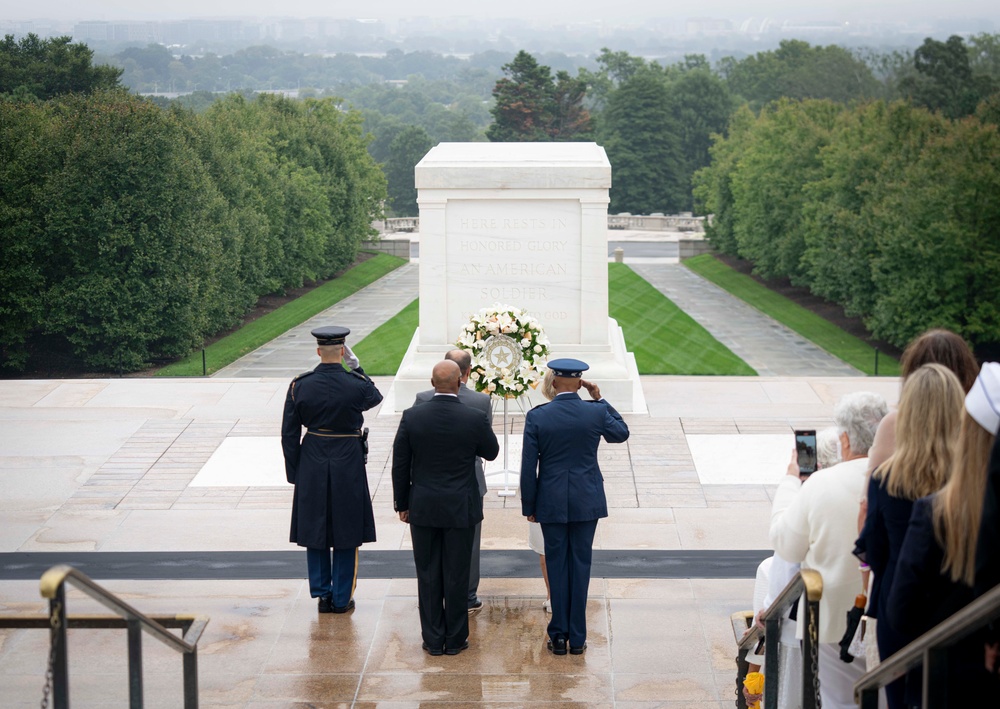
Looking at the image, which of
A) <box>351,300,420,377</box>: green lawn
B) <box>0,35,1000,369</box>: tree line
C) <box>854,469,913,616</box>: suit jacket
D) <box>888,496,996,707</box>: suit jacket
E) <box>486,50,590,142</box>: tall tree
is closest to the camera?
<box>888,496,996,707</box>: suit jacket

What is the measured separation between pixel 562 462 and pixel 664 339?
24875mm

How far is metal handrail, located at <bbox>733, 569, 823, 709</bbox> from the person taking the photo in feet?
15.8

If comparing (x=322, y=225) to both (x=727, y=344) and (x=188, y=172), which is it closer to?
(x=188, y=172)

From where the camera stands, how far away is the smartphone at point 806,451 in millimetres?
5879

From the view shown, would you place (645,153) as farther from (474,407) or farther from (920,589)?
(920,589)

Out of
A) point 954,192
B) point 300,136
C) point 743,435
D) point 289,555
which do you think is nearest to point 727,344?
point 954,192

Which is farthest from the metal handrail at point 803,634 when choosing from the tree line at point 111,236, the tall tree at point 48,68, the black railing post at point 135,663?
the tall tree at point 48,68

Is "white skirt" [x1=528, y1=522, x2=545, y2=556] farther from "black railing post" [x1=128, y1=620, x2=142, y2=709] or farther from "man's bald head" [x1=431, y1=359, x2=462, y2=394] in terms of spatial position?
"black railing post" [x1=128, y1=620, x2=142, y2=709]

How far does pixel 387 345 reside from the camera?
31.6m

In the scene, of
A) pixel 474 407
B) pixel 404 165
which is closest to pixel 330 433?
pixel 474 407

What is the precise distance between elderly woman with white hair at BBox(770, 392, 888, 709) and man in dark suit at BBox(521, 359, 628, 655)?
1.88 metres

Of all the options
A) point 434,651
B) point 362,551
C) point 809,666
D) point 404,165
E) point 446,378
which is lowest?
point 404,165

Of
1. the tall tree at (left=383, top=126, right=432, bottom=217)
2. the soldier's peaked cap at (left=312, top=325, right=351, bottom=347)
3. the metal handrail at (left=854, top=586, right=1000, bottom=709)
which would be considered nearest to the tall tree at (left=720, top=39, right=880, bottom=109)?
the tall tree at (left=383, top=126, right=432, bottom=217)

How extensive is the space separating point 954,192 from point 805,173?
932 centimetres
